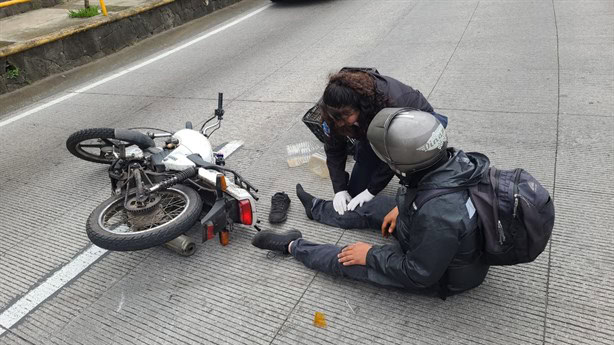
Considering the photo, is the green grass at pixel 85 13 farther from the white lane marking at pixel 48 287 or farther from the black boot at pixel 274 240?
the black boot at pixel 274 240

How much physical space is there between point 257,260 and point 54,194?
7.63 ft

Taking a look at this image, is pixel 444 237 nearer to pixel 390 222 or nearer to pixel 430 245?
pixel 430 245

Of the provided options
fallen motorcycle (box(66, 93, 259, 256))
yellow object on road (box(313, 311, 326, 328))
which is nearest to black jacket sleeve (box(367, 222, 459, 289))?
yellow object on road (box(313, 311, 326, 328))

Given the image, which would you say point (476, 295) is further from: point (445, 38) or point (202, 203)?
point (445, 38)

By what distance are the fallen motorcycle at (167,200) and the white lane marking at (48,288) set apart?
0.39 m

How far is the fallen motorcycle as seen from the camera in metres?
2.94

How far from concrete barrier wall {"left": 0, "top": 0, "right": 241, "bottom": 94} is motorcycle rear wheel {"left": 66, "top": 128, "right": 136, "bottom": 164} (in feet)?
14.2

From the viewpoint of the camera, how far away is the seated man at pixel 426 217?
226 cm

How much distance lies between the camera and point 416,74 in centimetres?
623

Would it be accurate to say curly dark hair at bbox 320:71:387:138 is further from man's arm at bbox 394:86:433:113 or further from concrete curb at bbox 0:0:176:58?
concrete curb at bbox 0:0:176:58

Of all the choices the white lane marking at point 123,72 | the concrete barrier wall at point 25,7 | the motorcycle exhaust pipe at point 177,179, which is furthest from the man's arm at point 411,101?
the concrete barrier wall at point 25,7

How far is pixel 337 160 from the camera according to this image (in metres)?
3.52

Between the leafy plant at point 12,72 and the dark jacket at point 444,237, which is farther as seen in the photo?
the leafy plant at point 12,72

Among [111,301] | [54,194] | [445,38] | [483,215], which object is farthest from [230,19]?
[483,215]
